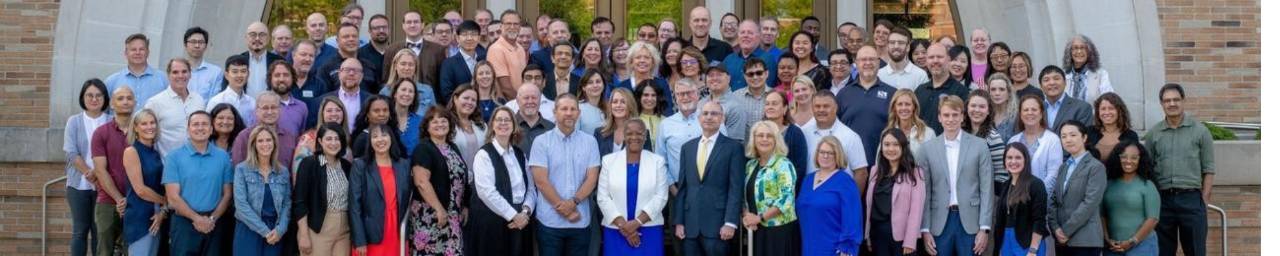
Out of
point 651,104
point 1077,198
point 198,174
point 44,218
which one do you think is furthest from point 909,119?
point 44,218

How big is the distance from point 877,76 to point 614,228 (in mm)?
2313

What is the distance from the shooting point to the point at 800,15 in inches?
636

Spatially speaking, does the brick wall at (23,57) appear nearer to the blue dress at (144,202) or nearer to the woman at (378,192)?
the blue dress at (144,202)

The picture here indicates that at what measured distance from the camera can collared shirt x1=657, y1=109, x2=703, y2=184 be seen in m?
11.1

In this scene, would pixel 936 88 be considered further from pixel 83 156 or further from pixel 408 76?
pixel 83 156

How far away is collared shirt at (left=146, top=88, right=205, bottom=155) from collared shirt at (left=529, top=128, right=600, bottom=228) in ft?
8.09

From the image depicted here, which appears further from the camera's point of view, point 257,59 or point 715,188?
point 257,59

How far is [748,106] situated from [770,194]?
1.01 metres

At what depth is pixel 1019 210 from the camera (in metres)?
10.6

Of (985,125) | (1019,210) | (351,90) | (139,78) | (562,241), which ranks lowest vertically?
(562,241)

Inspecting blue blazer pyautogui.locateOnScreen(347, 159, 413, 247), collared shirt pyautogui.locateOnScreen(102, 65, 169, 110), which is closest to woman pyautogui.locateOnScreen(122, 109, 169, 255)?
collared shirt pyautogui.locateOnScreen(102, 65, 169, 110)

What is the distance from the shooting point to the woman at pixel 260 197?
35.0 feet
